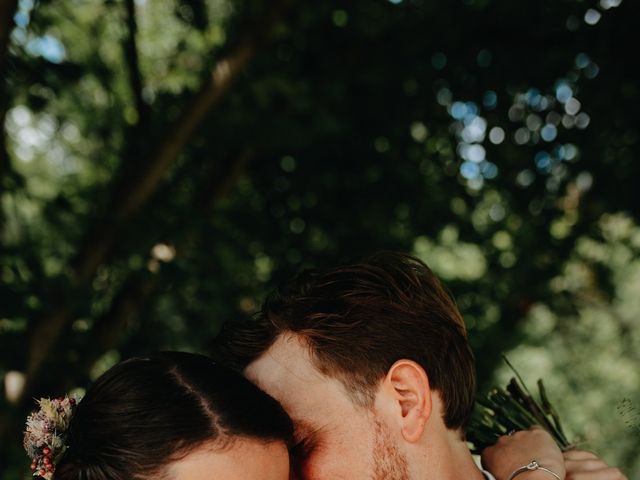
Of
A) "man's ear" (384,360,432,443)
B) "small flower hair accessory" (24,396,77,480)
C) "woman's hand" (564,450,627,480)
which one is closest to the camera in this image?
"small flower hair accessory" (24,396,77,480)

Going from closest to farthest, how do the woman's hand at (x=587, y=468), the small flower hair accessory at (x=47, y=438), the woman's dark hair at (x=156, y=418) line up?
the woman's dark hair at (x=156, y=418), the small flower hair accessory at (x=47, y=438), the woman's hand at (x=587, y=468)

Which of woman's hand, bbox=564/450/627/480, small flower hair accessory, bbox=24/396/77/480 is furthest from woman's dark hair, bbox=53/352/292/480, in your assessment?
woman's hand, bbox=564/450/627/480

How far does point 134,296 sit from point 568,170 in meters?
3.52

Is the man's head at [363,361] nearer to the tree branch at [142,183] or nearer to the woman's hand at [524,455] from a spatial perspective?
the woman's hand at [524,455]

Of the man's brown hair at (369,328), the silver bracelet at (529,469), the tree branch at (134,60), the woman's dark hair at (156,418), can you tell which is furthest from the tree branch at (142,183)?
the silver bracelet at (529,469)

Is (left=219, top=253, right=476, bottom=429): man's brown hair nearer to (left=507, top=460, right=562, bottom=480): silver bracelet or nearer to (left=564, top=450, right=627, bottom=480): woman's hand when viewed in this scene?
(left=507, top=460, right=562, bottom=480): silver bracelet

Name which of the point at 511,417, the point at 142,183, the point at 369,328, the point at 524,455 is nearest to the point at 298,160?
the point at 142,183

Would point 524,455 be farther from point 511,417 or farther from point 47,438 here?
point 47,438

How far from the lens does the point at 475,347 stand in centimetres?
625

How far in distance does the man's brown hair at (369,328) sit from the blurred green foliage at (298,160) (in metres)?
1.62

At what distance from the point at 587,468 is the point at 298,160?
3.61 m

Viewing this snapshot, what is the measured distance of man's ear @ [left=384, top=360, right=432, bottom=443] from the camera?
89.4 inches

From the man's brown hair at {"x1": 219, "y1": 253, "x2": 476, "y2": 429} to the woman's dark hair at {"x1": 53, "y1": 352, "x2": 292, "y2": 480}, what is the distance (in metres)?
0.32

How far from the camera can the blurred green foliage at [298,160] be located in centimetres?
423
